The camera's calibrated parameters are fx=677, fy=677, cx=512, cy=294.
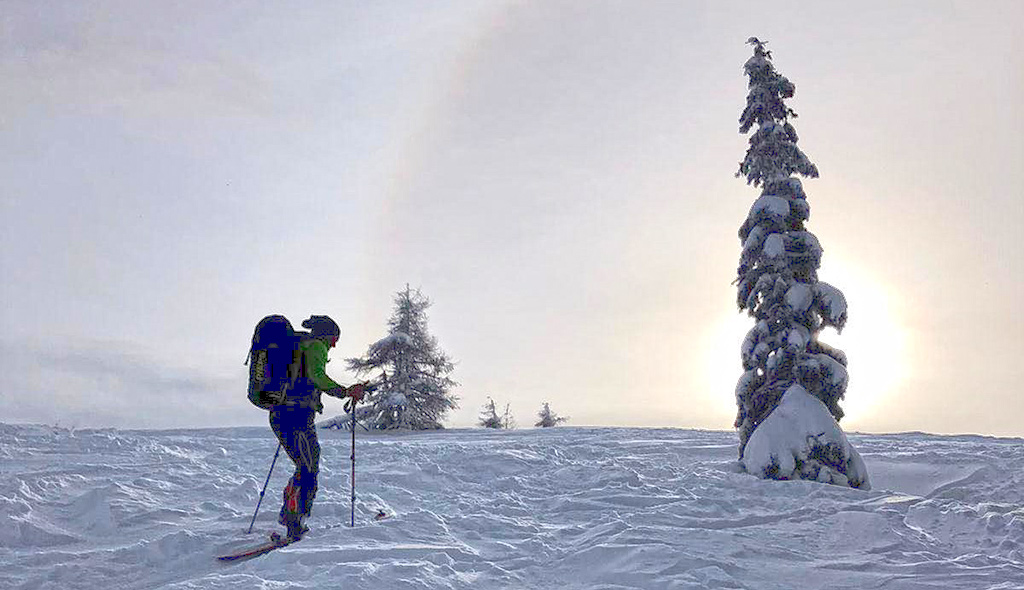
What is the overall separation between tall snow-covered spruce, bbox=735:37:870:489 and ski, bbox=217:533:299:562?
866 cm

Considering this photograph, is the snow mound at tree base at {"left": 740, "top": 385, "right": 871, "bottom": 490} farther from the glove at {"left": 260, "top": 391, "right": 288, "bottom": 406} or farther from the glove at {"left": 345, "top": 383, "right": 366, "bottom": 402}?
the glove at {"left": 260, "top": 391, "right": 288, "bottom": 406}

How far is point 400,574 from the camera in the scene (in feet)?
20.8

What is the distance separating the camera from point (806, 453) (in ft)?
41.1

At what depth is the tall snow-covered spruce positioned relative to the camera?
12.9 meters

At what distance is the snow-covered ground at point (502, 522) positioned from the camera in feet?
21.7

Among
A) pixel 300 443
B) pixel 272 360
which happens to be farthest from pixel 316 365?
pixel 300 443

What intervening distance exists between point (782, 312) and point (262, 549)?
11285 millimetres

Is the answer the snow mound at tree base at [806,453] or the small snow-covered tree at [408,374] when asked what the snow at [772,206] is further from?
the small snow-covered tree at [408,374]

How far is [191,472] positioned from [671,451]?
33.9ft

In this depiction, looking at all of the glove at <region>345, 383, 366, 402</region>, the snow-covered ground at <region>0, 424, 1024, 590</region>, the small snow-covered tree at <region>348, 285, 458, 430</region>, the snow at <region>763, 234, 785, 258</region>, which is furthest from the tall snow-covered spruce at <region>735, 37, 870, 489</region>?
the small snow-covered tree at <region>348, 285, 458, 430</region>

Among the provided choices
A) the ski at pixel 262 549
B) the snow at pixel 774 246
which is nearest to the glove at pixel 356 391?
the ski at pixel 262 549

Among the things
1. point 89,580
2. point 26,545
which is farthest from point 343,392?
point 26,545

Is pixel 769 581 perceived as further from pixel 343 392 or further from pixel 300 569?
pixel 343 392

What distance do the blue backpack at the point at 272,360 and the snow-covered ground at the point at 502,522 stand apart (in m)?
1.71
